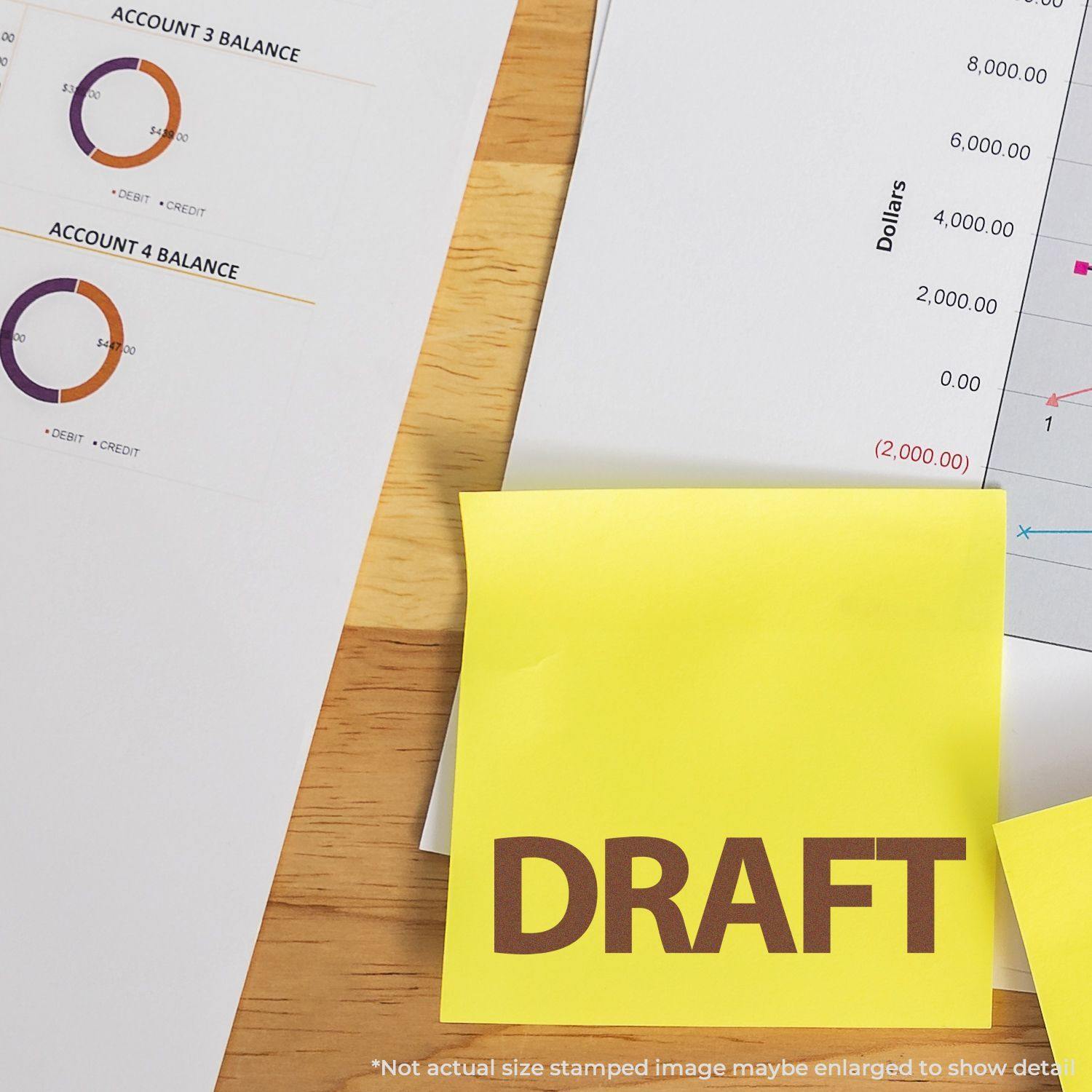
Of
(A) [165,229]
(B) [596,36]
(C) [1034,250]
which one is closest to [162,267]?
(A) [165,229]

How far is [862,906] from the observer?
363mm

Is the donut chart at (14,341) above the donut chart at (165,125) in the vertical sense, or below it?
below

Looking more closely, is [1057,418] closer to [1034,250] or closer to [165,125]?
[1034,250]

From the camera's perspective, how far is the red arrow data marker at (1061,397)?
0.37 meters

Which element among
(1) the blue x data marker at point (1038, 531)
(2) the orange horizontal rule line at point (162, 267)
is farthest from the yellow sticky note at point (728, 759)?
(2) the orange horizontal rule line at point (162, 267)

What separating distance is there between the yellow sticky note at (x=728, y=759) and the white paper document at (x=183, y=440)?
0.08 metres

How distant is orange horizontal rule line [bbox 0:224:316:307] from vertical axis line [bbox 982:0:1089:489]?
27 cm

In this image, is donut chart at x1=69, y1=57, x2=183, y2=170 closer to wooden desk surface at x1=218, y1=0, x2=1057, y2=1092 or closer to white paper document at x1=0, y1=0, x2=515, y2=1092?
white paper document at x1=0, y1=0, x2=515, y2=1092

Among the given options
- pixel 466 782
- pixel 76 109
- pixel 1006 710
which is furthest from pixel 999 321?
pixel 76 109

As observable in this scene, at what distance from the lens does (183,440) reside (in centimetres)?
38

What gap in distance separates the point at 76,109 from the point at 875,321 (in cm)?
33

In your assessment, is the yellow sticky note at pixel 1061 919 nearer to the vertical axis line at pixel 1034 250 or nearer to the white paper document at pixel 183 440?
the vertical axis line at pixel 1034 250

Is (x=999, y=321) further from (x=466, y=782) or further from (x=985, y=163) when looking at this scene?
(x=466, y=782)

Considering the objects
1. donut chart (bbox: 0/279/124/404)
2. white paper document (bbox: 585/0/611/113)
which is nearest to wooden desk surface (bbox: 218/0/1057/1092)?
white paper document (bbox: 585/0/611/113)
